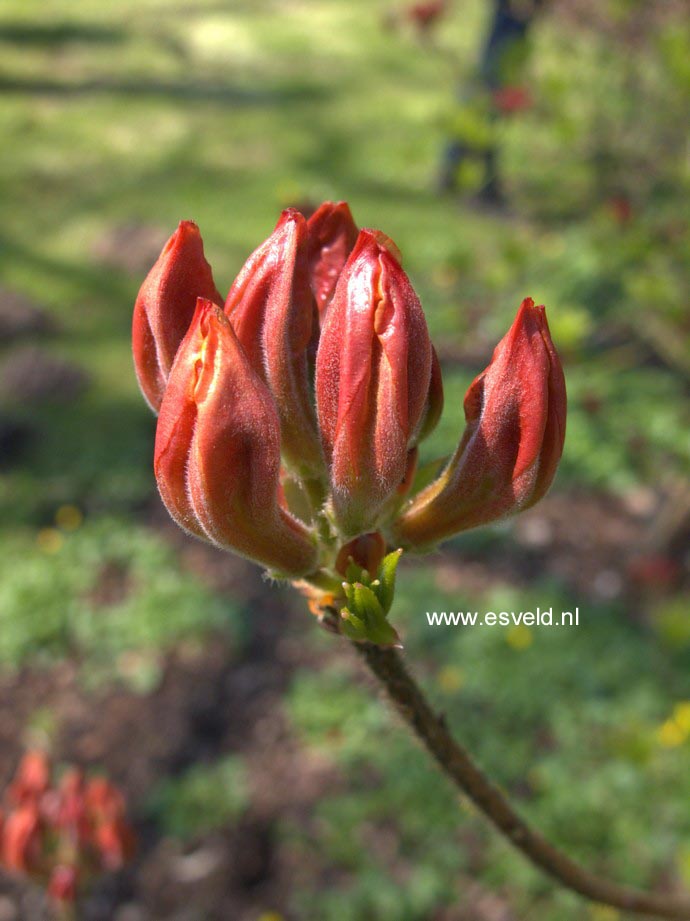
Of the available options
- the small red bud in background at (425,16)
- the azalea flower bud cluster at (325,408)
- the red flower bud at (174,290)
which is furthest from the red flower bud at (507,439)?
the small red bud in background at (425,16)

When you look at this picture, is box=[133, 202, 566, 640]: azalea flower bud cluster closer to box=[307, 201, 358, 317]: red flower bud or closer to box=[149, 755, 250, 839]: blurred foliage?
box=[307, 201, 358, 317]: red flower bud

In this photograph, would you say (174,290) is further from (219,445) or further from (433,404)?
(433,404)

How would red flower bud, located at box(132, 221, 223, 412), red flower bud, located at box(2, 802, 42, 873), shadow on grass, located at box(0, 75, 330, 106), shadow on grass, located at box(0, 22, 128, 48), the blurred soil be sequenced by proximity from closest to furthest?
red flower bud, located at box(132, 221, 223, 412)
red flower bud, located at box(2, 802, 42, 873)
the blurred soil
shadow on grass, located at box(0, 75, 330, 106)
shadow on grass, located at box(0, 22, 128, 48)

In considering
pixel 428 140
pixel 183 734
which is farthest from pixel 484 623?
pixel 428 140

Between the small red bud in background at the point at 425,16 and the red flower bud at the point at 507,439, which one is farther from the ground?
the small red bud in background at the point at 425,16

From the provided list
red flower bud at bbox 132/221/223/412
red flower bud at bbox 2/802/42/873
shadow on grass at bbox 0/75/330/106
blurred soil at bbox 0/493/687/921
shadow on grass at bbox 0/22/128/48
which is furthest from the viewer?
shadow on grass at bbox 0/22/128/48

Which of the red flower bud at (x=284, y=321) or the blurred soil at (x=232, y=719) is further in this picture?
the blurred soil at (x=232, y=719)

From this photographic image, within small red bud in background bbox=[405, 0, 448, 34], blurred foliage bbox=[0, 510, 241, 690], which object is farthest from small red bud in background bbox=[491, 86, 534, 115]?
blurred foliage bbox=[0, 510, 241, 690]

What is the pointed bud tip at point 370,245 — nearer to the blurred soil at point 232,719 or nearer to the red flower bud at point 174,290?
the red flower bud at point 174,290
